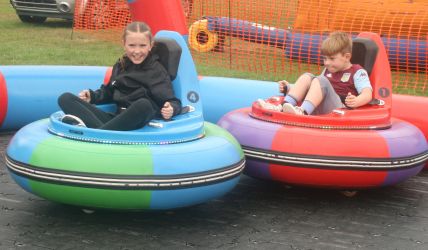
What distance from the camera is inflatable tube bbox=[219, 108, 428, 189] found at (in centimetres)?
447

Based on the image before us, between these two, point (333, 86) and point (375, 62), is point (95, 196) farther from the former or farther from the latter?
point (375, 62)

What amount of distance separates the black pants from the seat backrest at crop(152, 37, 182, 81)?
1.37 ft

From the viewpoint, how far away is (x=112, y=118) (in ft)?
15.1

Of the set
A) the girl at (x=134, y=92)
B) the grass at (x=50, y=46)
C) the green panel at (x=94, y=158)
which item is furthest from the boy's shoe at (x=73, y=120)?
the grass at (x=50, y=46)

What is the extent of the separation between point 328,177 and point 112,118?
133 cm

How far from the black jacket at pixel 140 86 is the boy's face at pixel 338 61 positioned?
109cm

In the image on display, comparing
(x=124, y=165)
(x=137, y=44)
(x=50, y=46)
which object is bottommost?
(x=50, y=46)

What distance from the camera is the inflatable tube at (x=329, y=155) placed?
14.7ft

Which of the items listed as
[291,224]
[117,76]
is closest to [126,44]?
[117,76]

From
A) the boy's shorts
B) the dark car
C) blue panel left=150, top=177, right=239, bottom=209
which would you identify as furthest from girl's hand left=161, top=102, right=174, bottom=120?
the dark car

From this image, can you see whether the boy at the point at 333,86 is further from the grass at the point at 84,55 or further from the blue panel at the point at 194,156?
the grass at the point at 84,55

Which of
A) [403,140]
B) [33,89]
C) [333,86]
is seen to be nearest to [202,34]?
[33,89]

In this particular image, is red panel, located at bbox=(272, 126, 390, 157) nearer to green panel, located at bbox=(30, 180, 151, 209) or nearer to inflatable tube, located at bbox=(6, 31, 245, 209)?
inflatable tube, located at bbox=(6, 31, 245, 209)

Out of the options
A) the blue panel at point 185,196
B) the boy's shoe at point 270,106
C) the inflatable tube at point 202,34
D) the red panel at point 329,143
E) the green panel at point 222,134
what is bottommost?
the inflatable tube at point 202,34
